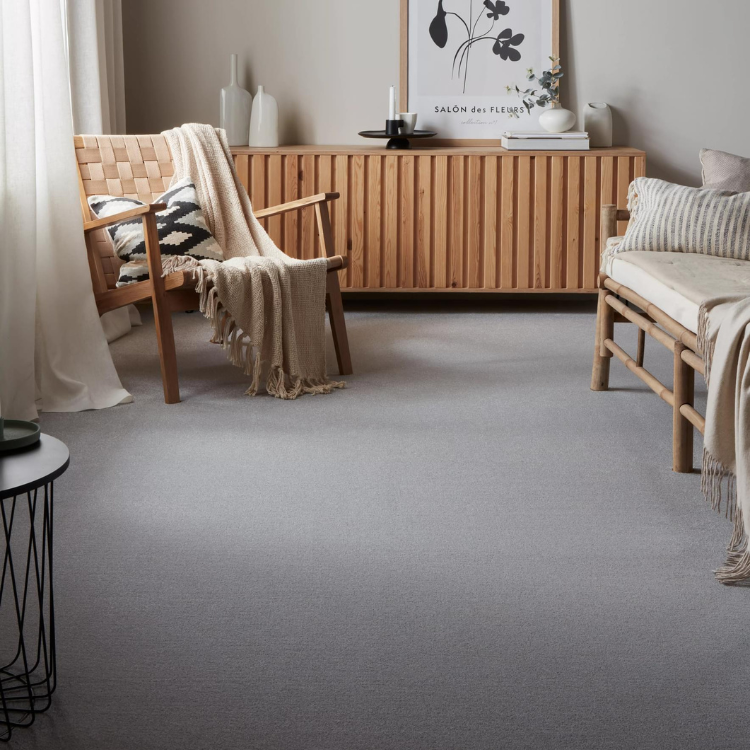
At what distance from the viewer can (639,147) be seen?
4.69m

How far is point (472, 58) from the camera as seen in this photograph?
457 centimetres

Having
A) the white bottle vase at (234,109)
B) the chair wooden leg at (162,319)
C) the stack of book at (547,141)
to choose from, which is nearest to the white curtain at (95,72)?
the white bottle vase at (234,109)

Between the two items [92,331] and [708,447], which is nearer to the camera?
[708,447]

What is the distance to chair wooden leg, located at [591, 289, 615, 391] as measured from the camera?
3016 millimetres

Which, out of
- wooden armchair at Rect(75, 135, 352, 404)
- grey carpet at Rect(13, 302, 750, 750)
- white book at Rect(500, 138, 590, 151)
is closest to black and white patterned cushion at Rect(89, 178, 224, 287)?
wooden armchair at Rect(75, 135, 352, 404)

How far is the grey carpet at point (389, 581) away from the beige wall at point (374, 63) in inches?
84.6

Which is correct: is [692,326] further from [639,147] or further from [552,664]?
[639,147]

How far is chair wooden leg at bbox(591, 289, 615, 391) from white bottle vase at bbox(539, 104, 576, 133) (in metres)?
1.64

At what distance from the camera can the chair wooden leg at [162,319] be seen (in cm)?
291

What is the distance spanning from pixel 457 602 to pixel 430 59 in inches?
138

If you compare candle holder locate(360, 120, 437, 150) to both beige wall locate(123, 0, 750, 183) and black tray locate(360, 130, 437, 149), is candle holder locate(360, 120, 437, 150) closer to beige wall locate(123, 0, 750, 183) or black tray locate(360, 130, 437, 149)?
black tray locate(360, 130, 437, 149)

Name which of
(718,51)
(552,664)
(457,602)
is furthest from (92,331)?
(718,51)

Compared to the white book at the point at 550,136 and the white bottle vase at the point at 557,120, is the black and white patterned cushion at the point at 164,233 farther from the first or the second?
the white bottle vase at the point at 557,120

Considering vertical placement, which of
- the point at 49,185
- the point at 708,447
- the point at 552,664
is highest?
the point at 49,185
